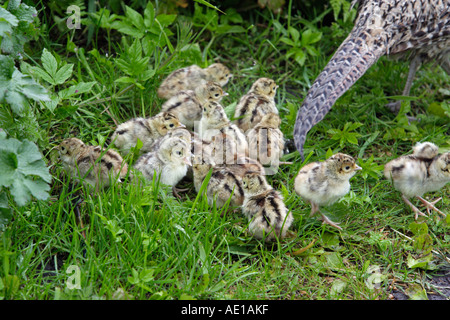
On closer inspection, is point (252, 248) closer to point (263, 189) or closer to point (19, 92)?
point (263, 189)

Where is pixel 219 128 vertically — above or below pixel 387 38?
below

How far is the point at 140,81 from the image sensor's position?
462 cm

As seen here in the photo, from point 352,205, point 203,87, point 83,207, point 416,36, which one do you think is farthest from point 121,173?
point 416,36

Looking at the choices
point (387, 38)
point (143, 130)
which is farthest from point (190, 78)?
point (387, 38)

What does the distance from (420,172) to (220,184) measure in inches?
55.6

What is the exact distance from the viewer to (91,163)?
382 cm

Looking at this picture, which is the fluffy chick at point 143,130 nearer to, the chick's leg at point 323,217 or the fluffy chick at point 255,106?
the fluffy chick at point 255,106

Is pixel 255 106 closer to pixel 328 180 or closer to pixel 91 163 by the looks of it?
pixel 328 180

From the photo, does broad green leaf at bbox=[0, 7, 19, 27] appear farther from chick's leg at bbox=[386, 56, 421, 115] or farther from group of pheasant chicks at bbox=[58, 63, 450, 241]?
chick's leg at bbox=[386, 56, 421, 115]

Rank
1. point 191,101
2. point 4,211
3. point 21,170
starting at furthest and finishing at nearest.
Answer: point 191,101 < point 4,211 < point 21,170

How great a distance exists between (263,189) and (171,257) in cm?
78

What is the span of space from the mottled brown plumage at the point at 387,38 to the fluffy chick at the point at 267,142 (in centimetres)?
32

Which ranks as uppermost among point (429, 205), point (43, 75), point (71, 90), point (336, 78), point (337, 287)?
point (336, 78)

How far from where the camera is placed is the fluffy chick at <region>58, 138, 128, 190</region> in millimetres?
3758
